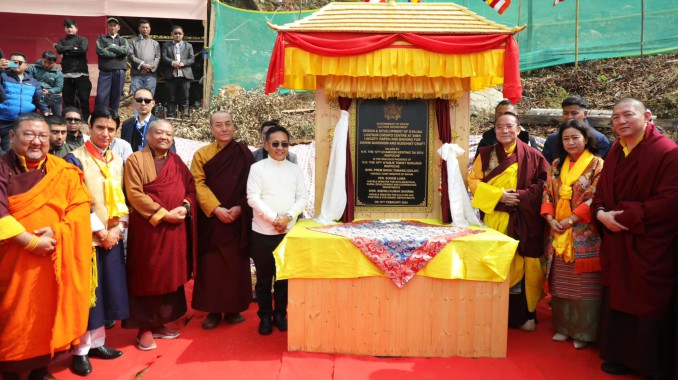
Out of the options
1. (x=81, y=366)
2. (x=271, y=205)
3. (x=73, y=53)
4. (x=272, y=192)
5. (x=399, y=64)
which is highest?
(x=73, y=53)

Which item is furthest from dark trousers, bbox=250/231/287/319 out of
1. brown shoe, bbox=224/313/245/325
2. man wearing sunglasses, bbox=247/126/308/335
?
brown shoe, bbox=224/313/245/325

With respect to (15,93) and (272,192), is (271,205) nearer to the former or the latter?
(272,192)

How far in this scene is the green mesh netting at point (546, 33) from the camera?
941 centimetres

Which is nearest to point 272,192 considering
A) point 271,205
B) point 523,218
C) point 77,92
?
point 271,205

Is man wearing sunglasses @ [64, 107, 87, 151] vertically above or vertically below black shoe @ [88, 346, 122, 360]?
above

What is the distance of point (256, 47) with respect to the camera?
9500 mm

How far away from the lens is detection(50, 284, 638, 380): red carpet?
148 inches

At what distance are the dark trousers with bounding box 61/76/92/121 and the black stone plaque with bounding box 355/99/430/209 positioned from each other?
5.35 m

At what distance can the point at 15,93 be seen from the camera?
22.2 feet

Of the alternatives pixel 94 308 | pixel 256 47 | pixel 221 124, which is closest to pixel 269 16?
pixel 256 47

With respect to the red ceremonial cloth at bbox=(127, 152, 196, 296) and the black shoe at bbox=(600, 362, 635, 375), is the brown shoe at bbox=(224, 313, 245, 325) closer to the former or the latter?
the red ceremonial cloth at bbox=(127, 152, 196, 296)

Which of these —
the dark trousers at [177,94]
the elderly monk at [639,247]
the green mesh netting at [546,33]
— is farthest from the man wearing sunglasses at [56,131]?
the green mesh netting at [546,33]

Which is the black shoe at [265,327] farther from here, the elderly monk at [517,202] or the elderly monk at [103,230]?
the elderly monk at [517,202]

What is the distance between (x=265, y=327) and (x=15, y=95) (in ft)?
15.7
